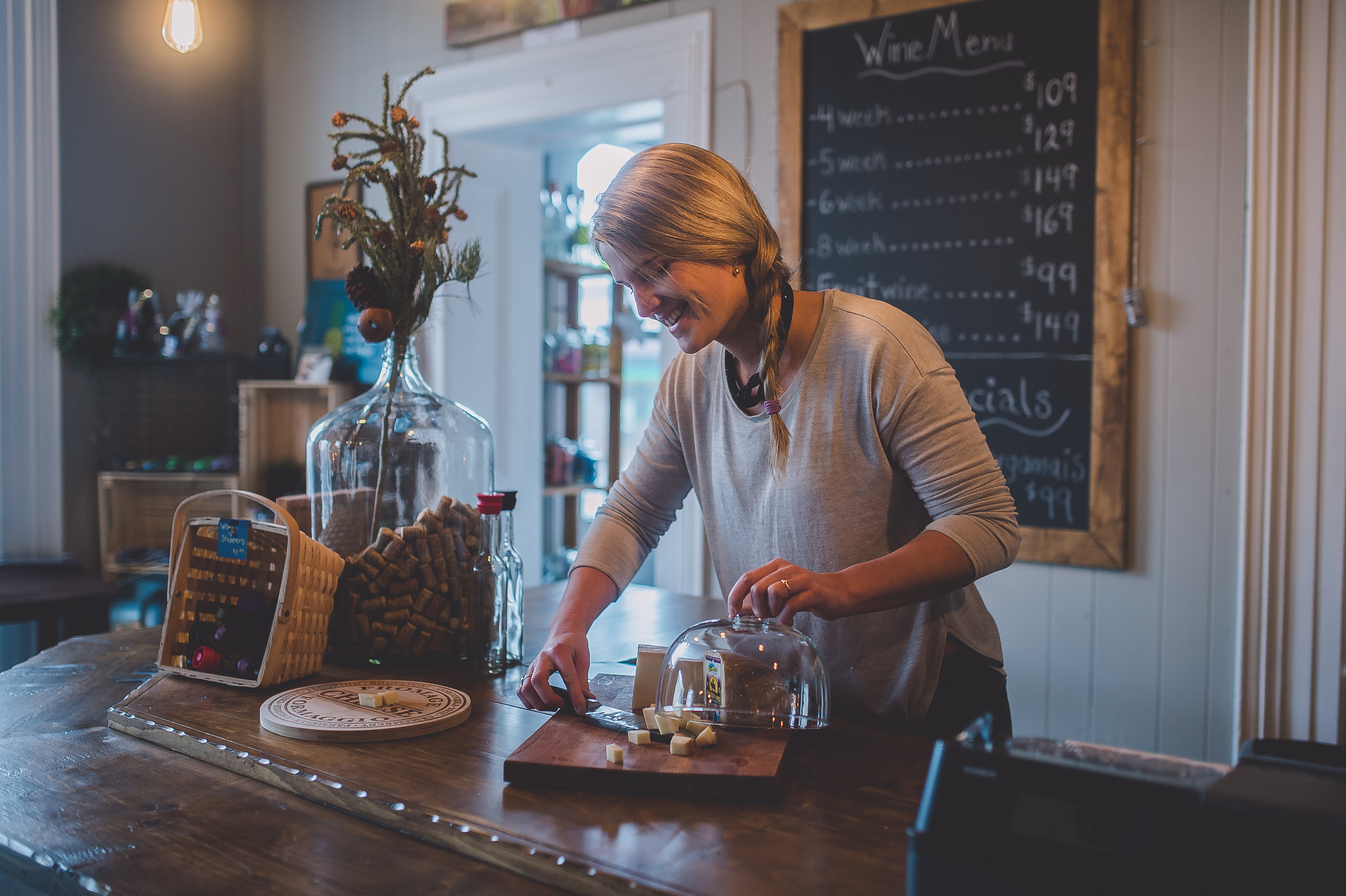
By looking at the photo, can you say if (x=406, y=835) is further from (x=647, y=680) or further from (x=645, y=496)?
(x=645, y=496)

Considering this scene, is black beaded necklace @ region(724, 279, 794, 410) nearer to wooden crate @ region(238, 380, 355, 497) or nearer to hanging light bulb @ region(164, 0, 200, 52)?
hanging light bulb @ region(164, 0, 200, 52)

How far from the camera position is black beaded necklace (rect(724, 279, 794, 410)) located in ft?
4.51

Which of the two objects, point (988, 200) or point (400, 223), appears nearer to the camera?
point (400, 223)

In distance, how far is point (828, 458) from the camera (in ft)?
4.41

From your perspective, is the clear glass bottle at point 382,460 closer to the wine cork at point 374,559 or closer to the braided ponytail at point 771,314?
the wine cork at point 374,559

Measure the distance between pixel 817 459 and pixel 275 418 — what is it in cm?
277

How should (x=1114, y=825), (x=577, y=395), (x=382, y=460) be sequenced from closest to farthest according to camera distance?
(x=1114, y=825), (x=382, y=460), (x=577, y=395)

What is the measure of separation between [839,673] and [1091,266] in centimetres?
136

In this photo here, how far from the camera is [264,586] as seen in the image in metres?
1.40

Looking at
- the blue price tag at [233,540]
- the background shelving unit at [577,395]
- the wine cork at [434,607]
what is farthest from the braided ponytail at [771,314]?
the background shelving unit at [577,395]

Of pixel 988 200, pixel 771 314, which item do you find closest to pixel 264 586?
pixel 771 314

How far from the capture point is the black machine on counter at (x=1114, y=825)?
62cm

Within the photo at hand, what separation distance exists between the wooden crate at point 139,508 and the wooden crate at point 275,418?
90 millimetres

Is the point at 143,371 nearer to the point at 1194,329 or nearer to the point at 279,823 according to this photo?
the point at 279,823
